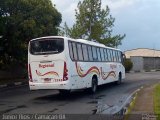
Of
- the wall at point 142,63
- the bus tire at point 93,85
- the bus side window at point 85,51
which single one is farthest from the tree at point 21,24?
the wall at point 142,63

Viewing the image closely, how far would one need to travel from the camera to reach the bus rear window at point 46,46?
19.6 m

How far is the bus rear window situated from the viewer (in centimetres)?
1962

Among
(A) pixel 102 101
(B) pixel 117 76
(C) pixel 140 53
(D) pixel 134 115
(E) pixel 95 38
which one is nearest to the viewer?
(D) pixel 134 115

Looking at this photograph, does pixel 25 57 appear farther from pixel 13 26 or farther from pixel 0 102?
pixel 0 102

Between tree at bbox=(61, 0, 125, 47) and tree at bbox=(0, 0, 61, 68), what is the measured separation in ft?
45.2

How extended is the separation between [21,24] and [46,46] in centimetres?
1350

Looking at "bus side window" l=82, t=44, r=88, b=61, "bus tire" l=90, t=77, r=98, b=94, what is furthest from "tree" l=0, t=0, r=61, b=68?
"bus side window" l=82, t=44, r=88, b=61

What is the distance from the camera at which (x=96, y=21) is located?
5056 centimetres

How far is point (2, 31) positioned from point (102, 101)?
46.2 ft

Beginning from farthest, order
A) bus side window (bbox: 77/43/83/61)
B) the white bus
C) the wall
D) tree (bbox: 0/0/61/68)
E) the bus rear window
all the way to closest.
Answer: the wall < tree (bbox: 0/0/61/68) < bus side window (bbox: 77/43/83/61) < the bus rear window < the white bus

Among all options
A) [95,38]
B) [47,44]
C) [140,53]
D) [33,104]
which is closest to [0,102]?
[33,104]

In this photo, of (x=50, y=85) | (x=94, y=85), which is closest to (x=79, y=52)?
(x=50, y=85)

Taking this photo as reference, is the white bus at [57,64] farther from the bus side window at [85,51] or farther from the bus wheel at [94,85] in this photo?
the bus wheel at [94,85]

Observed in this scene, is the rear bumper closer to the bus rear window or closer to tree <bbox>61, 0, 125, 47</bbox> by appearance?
the bus rear window
